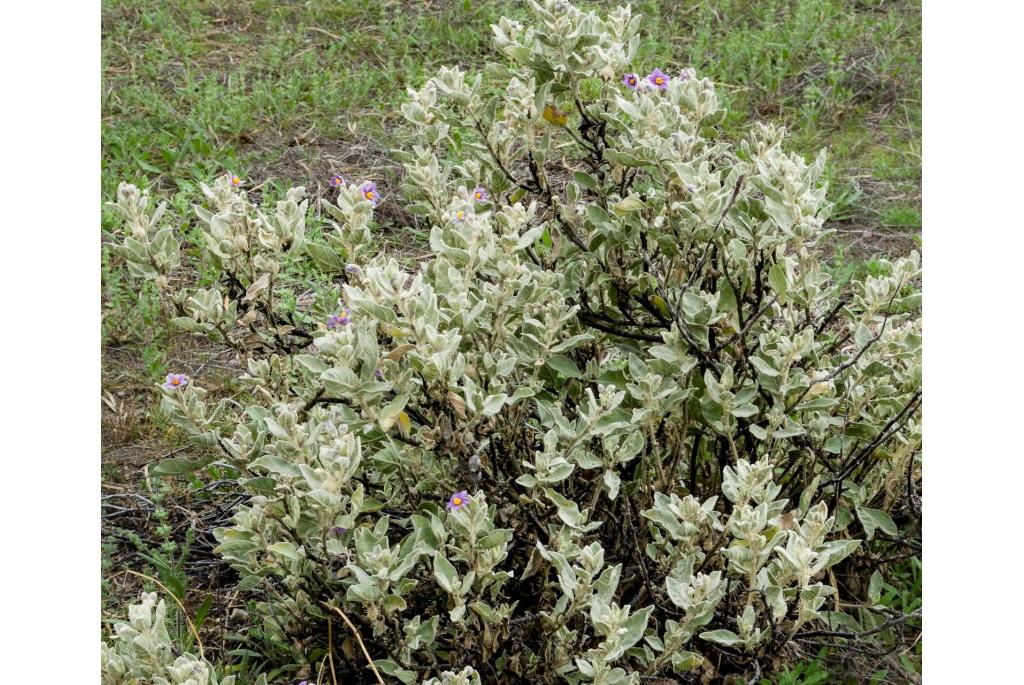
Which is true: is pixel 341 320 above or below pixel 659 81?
below

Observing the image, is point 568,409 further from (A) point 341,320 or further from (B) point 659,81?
(B) point 659,81

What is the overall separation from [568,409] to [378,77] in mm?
3143

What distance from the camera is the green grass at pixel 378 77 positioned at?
15.6 feet

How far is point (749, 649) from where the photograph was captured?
217 cm

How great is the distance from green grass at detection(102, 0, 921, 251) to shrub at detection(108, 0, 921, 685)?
7.19ft

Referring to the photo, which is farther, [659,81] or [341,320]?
[659,81]

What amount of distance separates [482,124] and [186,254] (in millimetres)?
1984

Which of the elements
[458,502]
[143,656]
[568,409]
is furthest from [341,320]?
[143,656]

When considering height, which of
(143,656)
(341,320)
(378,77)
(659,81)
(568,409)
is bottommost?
(378,77)

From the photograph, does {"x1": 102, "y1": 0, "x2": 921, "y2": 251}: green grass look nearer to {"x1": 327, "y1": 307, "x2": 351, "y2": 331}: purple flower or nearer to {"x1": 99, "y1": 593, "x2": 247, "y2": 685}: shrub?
{"x1": 327, "y1": 307, "x2": 351, "y2": 331}: purple flower

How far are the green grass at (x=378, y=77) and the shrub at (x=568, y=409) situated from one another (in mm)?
2193

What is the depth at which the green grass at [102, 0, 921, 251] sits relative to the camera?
15.6ft

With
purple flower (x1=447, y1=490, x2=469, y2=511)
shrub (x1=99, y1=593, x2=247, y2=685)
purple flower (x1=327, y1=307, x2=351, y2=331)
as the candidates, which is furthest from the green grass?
purple flower (x1=447, y1=490, x2=469, y2=511)

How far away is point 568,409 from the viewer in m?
2.51
